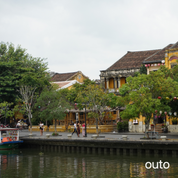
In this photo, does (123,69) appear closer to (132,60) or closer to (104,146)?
(132,60)

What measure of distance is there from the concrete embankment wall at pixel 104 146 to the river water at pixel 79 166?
94 cm

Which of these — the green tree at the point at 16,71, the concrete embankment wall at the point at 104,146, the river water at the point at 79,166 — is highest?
the green tree at the point at 16,71

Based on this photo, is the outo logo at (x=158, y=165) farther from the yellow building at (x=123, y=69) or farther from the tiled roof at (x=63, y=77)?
the tiled roof at (x=63, y=77)

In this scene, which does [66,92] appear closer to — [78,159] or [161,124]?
[161,124]

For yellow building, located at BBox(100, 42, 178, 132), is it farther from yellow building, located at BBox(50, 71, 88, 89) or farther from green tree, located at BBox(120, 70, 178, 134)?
green tree, located at BBox(120, 70, 178, 134)

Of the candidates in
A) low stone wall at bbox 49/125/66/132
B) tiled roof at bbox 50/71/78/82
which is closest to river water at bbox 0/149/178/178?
low stone wall at bbox 49/125/66/132

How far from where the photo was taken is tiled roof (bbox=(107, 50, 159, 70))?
56.6 metres

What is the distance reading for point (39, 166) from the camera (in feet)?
91.8

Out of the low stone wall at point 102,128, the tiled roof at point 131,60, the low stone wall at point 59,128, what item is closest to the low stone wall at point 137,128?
the low stone wall at point 102,128

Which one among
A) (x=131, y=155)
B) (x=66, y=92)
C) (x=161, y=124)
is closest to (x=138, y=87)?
(x=131, y=155)

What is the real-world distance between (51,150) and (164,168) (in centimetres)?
1619

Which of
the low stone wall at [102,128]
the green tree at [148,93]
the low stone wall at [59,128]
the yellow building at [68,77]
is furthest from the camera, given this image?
the yellow building at [68,77]

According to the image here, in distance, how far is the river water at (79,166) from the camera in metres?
24.0

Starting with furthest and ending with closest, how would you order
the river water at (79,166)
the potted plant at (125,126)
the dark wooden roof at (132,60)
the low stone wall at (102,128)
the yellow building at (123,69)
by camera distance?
the dark wooden roof at (132,60)
the yellow building at (123,69)
the low stone wall at (102,128)
the potted plant at (125,126)
the river water at (79,166)
